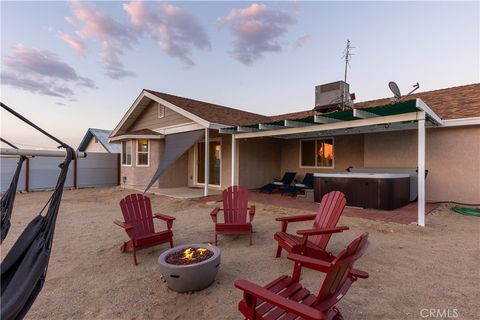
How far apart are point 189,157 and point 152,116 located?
110 inches

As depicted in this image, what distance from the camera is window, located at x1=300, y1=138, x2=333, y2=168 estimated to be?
10391 millimetres

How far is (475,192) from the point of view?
714cm

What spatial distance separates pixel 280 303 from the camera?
1.51 metres

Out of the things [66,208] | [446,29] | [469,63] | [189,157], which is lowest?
[66,208]

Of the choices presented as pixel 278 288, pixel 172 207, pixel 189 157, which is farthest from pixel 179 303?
pixel 189 157

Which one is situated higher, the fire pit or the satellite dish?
the satellite dish

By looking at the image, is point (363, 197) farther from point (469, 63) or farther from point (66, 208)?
point (66, 208)

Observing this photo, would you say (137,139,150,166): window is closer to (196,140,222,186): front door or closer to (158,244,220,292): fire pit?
(196,140,222,186): front door

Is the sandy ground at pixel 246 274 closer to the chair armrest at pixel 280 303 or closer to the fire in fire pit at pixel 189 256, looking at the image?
the fire in fire pit at pixel 189 256

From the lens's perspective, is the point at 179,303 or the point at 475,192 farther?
the point at 475,192

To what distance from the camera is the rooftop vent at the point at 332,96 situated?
8.59 meters

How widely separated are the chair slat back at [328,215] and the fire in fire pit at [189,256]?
1.47m

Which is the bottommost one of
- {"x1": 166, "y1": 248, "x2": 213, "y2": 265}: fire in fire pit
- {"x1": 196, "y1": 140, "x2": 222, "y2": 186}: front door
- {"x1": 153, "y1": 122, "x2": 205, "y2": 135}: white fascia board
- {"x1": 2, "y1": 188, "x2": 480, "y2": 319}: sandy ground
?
{"x1": 2, "y1": 188, "x2": 480, "y2": 319}: sandy ground

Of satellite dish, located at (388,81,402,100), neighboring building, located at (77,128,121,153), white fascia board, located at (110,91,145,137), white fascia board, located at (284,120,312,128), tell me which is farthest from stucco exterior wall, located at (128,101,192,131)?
neighboring building, located at (77,128,121,153)
